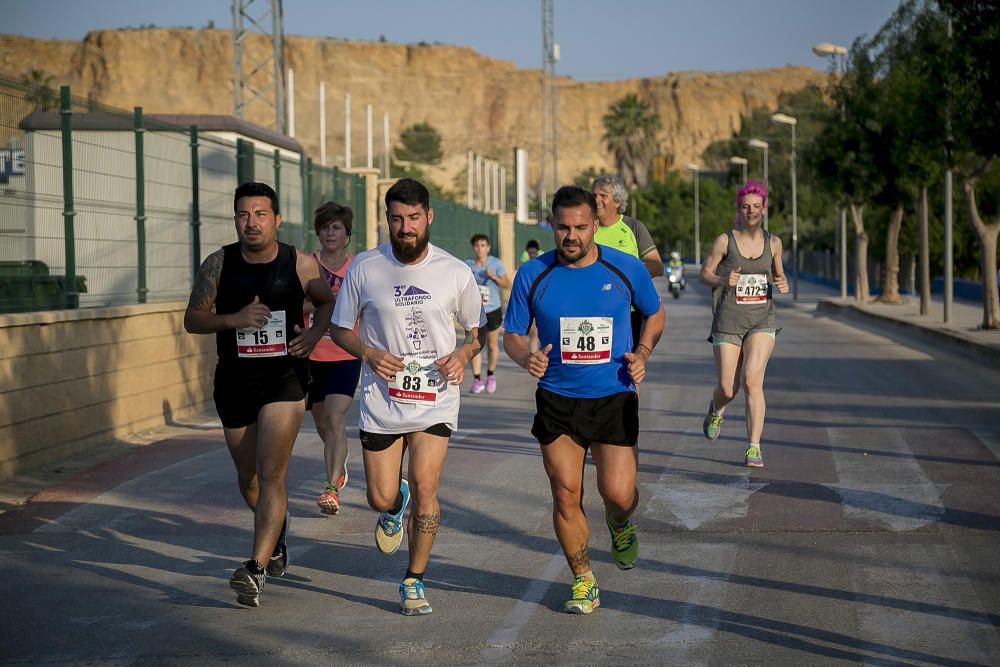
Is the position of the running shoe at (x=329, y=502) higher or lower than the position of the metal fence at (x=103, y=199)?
lower

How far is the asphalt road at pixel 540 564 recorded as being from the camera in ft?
19.4

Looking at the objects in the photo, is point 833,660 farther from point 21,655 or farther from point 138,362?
point 138,362

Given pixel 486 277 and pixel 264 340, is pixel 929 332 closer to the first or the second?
pixel 486 277

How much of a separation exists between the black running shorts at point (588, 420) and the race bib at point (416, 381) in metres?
0.49

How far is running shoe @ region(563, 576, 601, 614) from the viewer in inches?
251

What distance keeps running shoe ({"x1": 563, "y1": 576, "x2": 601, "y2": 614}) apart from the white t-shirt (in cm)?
93

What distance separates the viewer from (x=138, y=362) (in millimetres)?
13359

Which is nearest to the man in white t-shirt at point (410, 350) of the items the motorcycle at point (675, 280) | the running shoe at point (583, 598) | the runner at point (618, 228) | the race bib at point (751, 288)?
the running shoe at point (583, 598)

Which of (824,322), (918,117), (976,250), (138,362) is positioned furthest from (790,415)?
(976,250)

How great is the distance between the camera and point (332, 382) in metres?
9.27

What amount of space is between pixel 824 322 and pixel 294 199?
61.3 feet

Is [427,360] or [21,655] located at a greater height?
[427,360]

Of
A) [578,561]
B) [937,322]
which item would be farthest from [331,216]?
[937,322]

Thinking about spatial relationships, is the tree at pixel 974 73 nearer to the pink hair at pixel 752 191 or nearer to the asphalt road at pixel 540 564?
the asphalt road at pixel 540 564
